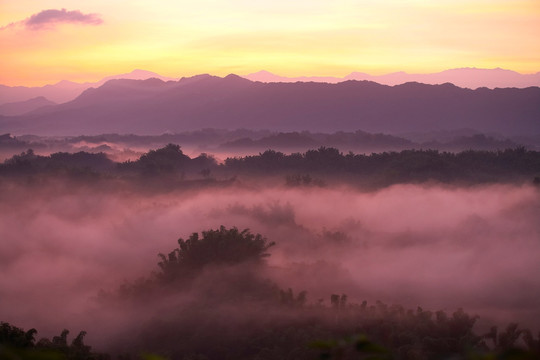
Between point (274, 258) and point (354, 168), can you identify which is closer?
point (274, 258)

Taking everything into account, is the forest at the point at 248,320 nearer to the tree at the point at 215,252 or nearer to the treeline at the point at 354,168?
the tree at the point at 215,252

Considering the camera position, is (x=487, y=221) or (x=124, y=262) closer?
(x=124, y=262)

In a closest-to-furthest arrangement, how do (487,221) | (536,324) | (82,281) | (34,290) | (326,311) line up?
1. (326,311)
2. (536,324)
3. (34,290)
4. (82,281)
5. (487,221)

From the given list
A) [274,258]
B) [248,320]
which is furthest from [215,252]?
[274,258]

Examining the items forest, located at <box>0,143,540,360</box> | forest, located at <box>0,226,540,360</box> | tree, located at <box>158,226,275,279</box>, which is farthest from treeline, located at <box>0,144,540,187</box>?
forest, located at <box>0,226,540,360</box>

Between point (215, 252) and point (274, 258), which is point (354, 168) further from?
point (215, 252)

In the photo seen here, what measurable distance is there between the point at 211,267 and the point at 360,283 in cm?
2370

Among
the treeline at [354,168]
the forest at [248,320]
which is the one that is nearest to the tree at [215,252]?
the forest at [248,320]

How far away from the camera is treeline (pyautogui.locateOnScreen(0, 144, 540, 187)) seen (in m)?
122

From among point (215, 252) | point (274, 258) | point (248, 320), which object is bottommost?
point (274, 258)

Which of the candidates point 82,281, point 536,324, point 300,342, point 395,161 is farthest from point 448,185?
point 300,342

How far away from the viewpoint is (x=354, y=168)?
135750mm

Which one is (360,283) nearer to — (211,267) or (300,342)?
(211,267)

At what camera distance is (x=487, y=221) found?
102 meters
